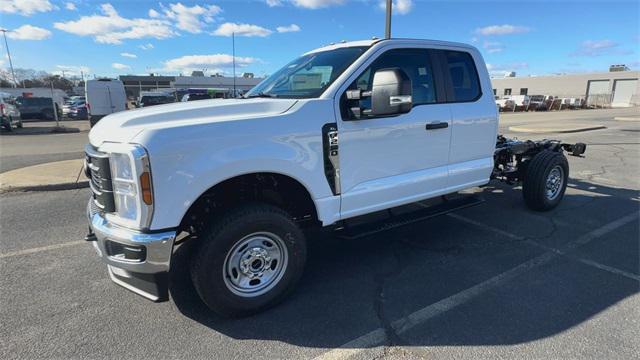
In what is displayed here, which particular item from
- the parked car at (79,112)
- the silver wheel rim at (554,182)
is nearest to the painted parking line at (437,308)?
the silver wheel rim at (554,182)

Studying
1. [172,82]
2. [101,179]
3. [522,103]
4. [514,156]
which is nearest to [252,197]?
[101,179]

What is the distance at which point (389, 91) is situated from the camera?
3281 mm

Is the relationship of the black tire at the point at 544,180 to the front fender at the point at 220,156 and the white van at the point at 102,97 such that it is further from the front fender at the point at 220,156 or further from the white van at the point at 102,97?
the white van at the point at 102,97

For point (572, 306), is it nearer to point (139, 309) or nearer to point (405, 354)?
point (405, 354)

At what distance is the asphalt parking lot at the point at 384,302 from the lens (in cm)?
289

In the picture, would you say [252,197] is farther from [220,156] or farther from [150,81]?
[150,81]

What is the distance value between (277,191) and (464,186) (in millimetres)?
2346

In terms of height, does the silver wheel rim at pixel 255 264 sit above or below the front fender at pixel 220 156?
below

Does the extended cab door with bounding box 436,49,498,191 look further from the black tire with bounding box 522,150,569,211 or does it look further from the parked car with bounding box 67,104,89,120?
the parked car with bounding box 67,104,89,120

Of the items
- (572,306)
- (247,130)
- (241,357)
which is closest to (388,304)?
(241,357)

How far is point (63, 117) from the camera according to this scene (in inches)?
1319

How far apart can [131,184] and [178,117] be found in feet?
1.99

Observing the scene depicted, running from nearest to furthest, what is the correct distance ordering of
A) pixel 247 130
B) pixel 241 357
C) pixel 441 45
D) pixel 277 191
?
pixel 241 357 → pixel 247 130 → pixel 277 191 → pixel 441 45

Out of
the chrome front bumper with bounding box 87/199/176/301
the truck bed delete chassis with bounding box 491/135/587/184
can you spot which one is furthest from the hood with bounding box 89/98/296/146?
the truck bed delete chassis with bounding box 491/135/587/184
